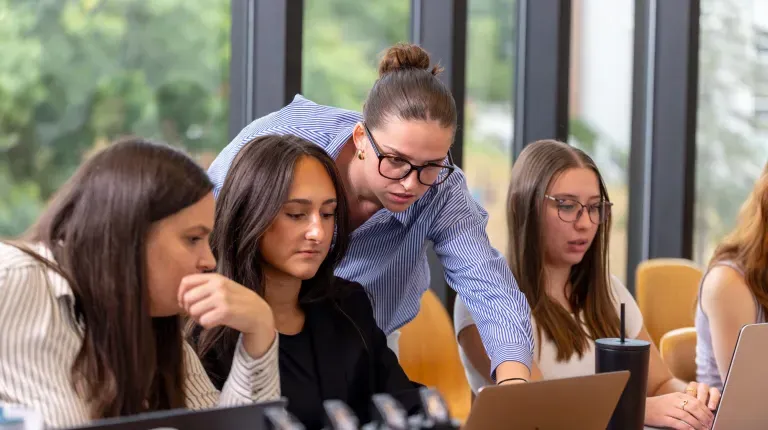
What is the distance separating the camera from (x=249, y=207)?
2.04 metres

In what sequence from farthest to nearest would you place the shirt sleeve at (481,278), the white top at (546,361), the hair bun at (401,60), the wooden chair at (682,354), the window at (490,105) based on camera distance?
the window at (490,105)
the wooden chair at (682,354)
the white top at (546,361)
the hair bun at (401,60)
the shirt sleeve at (481,278)

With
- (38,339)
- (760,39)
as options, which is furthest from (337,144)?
(760,39)

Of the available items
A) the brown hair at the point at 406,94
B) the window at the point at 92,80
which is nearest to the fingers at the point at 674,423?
the brown hair at the point at 406,94

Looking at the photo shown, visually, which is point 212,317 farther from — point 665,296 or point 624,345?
point 665,296

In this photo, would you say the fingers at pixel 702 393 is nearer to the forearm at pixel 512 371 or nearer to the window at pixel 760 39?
the forearm at pixel 512 371

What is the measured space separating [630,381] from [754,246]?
4.10 feet

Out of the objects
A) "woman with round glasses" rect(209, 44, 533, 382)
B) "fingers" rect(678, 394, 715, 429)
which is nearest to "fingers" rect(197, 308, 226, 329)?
"woman with round glasses" rect(209, 44, 533, 382)

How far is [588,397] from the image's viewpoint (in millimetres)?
1679

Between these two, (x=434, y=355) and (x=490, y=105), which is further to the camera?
(x=490, y=105)

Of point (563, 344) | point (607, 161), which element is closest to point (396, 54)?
point (563, 344)

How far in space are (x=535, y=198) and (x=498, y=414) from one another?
4.00 feet

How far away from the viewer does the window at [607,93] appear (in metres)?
4.74

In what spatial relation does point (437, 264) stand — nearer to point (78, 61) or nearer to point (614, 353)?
point (78, 61)

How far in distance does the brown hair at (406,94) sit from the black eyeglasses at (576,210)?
0.52 metres
